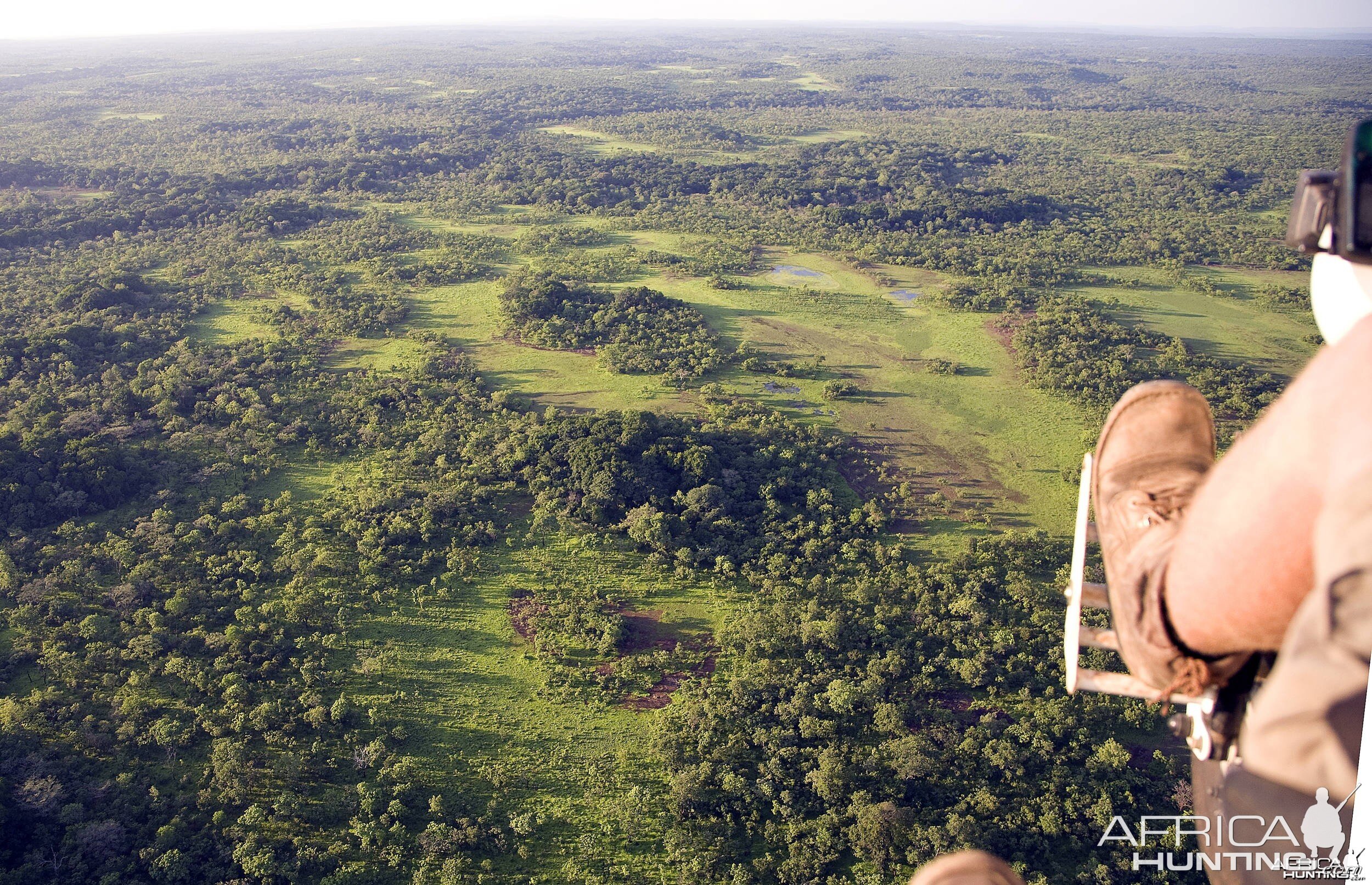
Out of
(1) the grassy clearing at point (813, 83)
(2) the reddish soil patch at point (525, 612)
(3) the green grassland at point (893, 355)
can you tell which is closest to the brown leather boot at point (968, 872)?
(2) the reddish soil patch at point (525, 612)

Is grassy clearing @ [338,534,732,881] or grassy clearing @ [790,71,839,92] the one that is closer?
grassy clearing @ [338,534,732,881]

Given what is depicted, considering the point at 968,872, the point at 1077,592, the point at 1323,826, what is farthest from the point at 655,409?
the point at 1323,826

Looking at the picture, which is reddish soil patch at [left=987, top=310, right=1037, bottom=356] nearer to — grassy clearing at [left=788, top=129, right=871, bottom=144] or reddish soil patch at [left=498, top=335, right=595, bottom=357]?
reddish soil patch at [left=498, top=335, right=595, bottom=357]

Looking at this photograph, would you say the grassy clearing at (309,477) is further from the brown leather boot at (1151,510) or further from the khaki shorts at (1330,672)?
the khaki shorts at (1330,672)

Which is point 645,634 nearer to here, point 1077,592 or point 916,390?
point 1077,592

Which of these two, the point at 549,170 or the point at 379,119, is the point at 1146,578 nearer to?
the point at 549,170

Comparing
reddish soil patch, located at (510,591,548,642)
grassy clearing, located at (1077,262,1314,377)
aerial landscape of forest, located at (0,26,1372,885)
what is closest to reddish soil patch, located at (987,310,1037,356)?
aerial landscape of forest, located at (0,26,1372,885)
